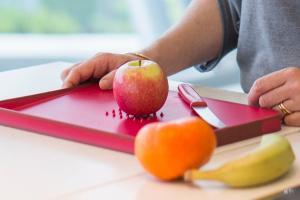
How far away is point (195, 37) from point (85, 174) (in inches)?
27.5

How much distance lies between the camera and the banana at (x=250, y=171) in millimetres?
746

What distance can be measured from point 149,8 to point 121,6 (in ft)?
4.02

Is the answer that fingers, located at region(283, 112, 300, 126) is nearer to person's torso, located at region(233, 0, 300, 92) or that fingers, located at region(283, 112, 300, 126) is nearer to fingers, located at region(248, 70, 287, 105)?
fingers, located at region(248, 70, 287, 105)

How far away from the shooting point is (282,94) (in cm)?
102

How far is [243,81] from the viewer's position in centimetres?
143

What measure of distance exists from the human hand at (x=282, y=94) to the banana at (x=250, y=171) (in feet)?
0.79

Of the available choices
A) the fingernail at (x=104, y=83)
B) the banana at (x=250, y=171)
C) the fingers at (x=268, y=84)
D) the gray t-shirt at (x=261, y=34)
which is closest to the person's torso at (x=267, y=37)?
the gray t-shirt at (x=261, y=34)

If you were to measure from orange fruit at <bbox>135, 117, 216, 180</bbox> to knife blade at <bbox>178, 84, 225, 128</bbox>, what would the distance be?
0.15 metres

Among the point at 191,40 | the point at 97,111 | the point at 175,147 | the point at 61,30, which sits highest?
the point at 175,147

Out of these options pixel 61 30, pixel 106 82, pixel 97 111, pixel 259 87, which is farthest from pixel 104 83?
pixel 61 30

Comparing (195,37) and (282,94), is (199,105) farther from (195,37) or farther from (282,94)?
(195,37)

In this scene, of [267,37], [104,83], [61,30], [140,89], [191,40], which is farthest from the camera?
[61,30]

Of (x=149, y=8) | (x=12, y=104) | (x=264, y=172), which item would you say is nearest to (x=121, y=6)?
(x=149, y=8)

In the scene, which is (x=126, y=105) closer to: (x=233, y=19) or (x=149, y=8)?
(x=233, y=19)
